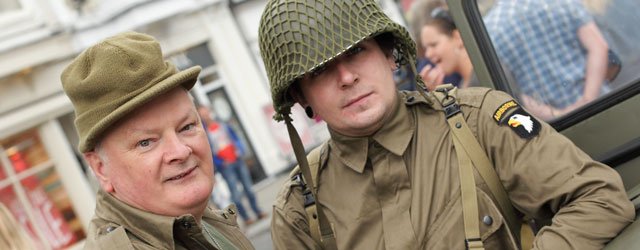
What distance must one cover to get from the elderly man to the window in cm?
1016

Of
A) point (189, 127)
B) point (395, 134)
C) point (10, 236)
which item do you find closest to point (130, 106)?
point (189, 127)

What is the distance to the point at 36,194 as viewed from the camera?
12109 mm

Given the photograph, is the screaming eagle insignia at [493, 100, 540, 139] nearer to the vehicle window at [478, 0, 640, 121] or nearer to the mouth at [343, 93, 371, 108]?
the mouth at [343, 93, 371, 108]

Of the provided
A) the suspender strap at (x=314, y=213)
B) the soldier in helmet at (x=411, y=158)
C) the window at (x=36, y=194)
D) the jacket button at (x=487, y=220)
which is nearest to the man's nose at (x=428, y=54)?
the soldier in helmet at (x=411, y=158)

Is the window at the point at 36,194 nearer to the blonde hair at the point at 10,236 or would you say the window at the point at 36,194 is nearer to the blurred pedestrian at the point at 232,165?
the blurred pedestrian at the point at 232,165

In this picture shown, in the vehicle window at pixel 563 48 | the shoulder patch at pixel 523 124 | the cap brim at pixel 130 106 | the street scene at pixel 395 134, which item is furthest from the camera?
the vehicle window at pixel 563 48

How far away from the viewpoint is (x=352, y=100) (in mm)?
2389

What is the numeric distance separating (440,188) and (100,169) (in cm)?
102

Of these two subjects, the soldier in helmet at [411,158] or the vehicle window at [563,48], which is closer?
the soldier in helmet at [411,158]

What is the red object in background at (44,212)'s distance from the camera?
1197cm

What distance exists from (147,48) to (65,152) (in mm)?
10864

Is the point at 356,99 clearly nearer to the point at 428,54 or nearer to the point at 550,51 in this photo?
the point at 550,51

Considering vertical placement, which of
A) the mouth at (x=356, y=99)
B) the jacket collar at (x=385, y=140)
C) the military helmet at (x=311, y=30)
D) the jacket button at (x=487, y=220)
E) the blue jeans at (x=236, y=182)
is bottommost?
the blue jeans at (x=236, y=182)

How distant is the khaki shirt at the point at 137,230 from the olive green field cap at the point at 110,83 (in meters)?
0.19
